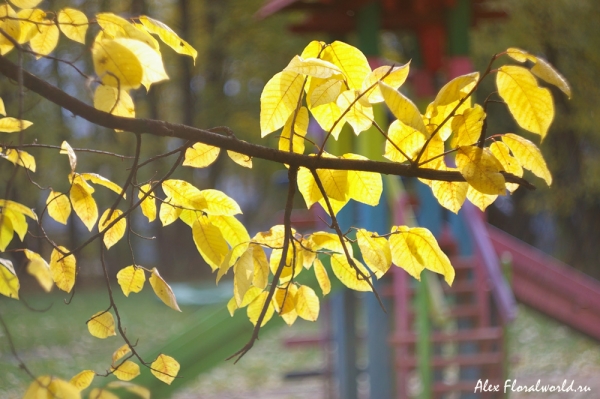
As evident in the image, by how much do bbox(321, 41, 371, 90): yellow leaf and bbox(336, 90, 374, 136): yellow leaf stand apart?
0.02 metres

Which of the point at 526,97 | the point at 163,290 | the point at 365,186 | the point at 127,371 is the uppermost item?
the point at 526,97

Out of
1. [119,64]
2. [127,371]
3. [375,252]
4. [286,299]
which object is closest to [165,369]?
[127,371]

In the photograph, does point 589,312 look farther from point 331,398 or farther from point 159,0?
point 159,0

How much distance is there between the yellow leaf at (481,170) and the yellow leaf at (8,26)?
18.3 inches

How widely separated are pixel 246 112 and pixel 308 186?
33.6ft

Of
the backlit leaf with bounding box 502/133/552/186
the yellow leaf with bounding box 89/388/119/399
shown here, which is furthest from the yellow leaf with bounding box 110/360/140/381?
the backlit leaf with bounding box 502/133/552/186

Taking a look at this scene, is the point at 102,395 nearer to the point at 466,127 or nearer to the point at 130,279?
the point at 130,279

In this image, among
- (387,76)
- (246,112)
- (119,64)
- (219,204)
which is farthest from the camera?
(246,112)

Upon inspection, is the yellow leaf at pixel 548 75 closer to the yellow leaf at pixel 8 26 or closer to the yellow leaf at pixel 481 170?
the yellow leaf at pixel 481 170

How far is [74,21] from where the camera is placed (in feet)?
2.23

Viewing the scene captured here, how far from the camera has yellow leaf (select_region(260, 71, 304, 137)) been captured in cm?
60

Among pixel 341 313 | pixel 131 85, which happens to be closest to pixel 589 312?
pixel 341 313

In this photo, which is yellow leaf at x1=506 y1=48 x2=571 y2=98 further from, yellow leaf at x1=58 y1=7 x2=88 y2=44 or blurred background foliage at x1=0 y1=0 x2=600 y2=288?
blurred background foliage at x1=0 y1=0 x2=600 y2=288

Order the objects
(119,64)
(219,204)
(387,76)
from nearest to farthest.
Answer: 1. (119,64)
2. (387,76)
3. (219,204)
